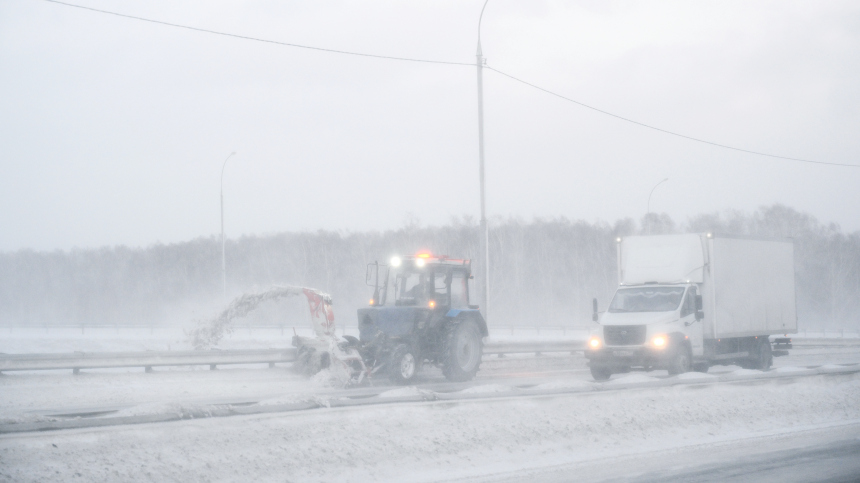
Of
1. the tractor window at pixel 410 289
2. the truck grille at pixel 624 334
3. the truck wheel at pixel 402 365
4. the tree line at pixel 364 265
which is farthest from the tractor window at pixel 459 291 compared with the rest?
the tree line at pixel 364 265

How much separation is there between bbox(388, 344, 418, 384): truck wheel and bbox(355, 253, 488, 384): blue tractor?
2 centimetres

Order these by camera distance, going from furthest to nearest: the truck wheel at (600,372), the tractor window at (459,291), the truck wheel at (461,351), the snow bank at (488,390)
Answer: the truck wheel at (600,372)
the tractor window at (459,291)
the truck wheel at (461,351)
the snow bank at (488,390)

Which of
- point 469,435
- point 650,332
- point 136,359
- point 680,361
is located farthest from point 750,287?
point 136,359

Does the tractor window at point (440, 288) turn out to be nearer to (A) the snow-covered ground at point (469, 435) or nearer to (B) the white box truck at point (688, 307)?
(A) the snow-covered ground at point (469, 435)

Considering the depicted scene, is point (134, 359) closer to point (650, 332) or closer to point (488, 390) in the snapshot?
point (488, 390)

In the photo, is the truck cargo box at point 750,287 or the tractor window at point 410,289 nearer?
the tractor window at point 410,289

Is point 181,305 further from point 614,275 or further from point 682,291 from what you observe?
point 682,291

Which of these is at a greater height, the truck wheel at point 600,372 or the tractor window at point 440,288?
the tractor window at point 440,288

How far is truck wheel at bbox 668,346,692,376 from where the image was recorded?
16359mm

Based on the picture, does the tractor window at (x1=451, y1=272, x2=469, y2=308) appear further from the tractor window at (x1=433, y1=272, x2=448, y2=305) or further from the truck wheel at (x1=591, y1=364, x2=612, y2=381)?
the truck wheel at (x1=591, y1=364, x2=612, y2=381)

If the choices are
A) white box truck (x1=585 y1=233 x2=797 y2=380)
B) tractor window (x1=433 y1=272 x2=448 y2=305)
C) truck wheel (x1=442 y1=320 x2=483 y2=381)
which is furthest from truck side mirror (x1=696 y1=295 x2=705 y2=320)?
tractor window (x1=433 y1=272 x2=448 y2=305)

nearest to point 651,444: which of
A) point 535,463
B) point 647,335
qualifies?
point 535,463

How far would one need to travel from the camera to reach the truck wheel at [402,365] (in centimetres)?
1529

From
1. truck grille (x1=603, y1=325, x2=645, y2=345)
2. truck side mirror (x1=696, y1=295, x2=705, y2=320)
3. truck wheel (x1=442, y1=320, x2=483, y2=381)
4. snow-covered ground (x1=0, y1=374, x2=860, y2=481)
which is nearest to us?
snow-covered ground (x1=0, y1=374, x2=860, y2=481)
